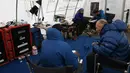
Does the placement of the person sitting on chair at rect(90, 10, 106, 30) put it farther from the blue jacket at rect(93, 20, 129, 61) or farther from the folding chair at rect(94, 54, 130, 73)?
the folding chair at rect(94, 54, 130, 73)

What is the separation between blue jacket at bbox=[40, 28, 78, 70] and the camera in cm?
209

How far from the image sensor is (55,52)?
6.82ft

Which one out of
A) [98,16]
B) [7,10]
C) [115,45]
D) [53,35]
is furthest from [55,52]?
[98,16]

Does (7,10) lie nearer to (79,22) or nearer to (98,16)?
(79,22)

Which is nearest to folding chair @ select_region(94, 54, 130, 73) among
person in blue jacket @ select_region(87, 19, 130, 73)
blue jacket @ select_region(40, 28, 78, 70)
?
person in blue jacket @ select_region(87, 19, 130, 73)

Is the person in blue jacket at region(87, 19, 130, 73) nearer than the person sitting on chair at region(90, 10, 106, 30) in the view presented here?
Yes

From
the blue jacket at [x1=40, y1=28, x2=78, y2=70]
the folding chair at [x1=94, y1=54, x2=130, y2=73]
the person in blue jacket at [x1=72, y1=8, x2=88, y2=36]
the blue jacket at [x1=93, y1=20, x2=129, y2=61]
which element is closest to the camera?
the blue jacket at [x1=40, y1=28, x2=78, y2=70]

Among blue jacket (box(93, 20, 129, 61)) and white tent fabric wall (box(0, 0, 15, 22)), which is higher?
white tent fabric wall (box(0, 0, 15, 22))

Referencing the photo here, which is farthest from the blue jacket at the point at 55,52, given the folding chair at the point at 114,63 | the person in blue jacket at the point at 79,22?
the person in blue jacket at the point at 79,22

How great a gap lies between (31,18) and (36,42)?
962 mm

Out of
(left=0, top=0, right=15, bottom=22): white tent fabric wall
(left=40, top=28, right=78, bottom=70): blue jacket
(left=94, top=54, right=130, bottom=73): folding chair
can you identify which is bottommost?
(left=94, top=54, right=130, bottom=73): folding chair

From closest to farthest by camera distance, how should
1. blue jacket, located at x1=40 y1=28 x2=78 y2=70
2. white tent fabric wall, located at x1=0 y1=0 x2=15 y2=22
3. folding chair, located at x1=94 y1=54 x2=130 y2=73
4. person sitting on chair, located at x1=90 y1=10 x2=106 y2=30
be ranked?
blue jacket, located at x1=40 y1=28 x2=78 y2=70 < folding chair, located at x1=94 y1=54 x2=130 y2=73 < white tent fabric wall, located at x1=0 y1=0 x2=15 y2=22 < person sitting on chair, located at x1=90 y1=10 x2=106 y2=30

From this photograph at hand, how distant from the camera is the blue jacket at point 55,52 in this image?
82.4 inches

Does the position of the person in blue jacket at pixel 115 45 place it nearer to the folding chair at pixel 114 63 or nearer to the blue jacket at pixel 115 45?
the blue jacket at pixel 115 45
